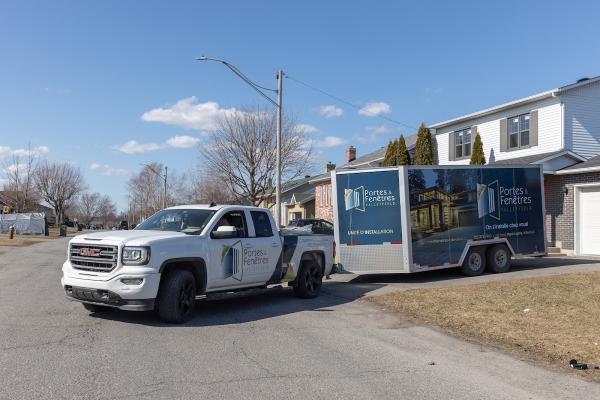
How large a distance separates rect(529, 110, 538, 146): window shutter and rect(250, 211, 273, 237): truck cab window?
52.8 ft

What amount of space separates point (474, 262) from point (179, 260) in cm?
957

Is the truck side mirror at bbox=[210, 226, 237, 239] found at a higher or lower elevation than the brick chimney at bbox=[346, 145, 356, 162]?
lower

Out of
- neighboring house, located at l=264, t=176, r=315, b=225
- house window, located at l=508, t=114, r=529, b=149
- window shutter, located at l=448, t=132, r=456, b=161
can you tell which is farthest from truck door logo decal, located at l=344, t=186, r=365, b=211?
neighboring house, located at l=264, t=176, r=315, b=225

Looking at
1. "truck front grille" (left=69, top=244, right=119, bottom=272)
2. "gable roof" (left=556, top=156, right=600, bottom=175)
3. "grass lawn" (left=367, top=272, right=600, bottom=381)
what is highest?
"gable roof" (left=556, top=156, right=600, bottom=175)

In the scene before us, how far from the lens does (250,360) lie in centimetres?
632

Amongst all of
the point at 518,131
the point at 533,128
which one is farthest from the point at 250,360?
the point at 518,131

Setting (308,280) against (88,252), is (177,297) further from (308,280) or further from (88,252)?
(308,280)

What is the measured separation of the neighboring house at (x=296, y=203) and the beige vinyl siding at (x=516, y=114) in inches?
688

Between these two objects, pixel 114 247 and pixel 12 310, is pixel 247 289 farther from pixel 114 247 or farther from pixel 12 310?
pixel 12 310

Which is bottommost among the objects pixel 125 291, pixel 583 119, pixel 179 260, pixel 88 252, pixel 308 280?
pixel 308 280

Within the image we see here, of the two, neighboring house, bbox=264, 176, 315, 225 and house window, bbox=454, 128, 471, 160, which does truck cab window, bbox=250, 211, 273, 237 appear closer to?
house window, bbox=454, 128, 471, 160

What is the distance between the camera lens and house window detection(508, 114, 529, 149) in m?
23.3

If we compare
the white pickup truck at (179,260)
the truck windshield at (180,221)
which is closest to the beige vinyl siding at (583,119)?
the white pickup truck at (179,260)

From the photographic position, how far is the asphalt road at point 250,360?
5.26 metres
